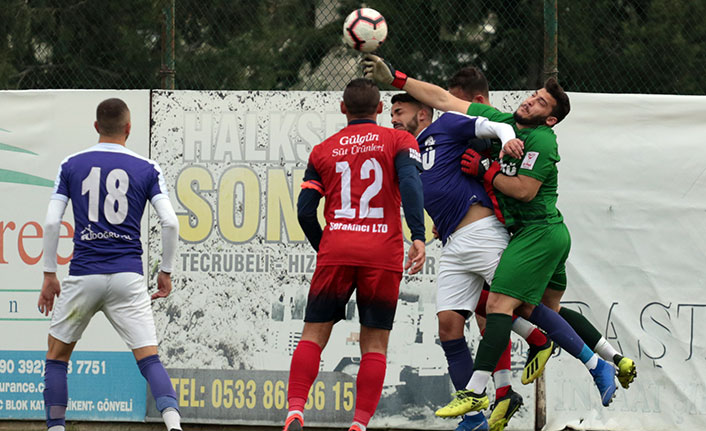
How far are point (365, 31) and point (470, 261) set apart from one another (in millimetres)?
1715

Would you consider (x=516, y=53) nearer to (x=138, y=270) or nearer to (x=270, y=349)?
(x=270, y=349)

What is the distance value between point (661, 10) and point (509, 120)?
3.93 m

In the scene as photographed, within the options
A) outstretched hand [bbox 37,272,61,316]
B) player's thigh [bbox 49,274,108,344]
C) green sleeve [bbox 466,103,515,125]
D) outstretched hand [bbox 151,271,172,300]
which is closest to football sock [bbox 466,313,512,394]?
green sleeve [bbox 466,103,515,125]

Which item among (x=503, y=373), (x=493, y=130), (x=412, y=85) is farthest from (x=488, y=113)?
(x=503, y=373)

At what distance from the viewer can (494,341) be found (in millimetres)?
6488

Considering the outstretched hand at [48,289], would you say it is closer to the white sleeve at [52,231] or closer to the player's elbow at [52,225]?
the white sleeve at [52,231]

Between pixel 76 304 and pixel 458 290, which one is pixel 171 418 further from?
pixel 458 290

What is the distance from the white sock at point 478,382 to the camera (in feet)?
21.3

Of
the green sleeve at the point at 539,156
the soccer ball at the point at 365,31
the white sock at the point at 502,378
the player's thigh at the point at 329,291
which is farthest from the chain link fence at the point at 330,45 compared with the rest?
the white sock at the point at 502,378

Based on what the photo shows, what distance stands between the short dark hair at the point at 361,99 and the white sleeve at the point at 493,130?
698 millimetres

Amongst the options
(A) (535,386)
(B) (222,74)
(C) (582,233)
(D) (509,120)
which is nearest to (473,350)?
(A) (535,386)

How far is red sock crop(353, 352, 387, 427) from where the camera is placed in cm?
616

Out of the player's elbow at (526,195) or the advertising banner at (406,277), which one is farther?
the advertising banner at (406,277)

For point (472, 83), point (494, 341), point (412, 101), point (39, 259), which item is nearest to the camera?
point (494, 341)
